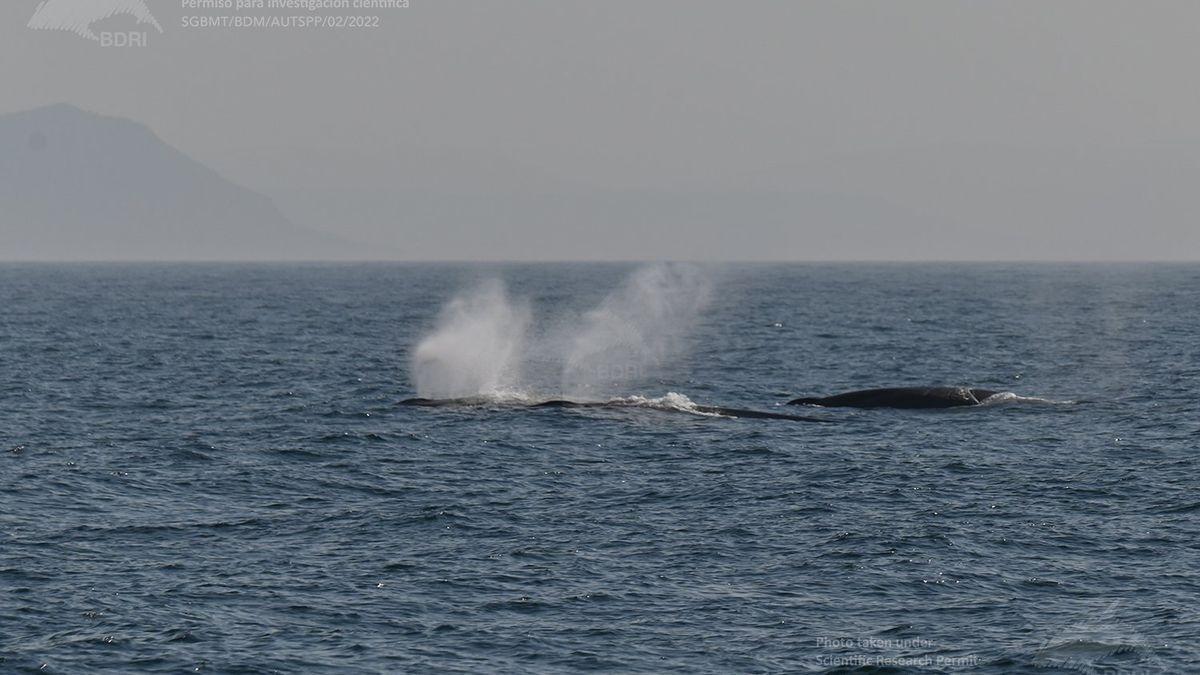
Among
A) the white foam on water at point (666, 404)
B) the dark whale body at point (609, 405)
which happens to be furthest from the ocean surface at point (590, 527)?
the dark whale body at point (609, 405)

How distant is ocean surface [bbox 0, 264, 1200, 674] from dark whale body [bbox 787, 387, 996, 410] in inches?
70.3

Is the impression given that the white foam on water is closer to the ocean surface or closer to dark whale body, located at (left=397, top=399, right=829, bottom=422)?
dark whale body, located at (left=397, top=399, right=829, bottom=422)

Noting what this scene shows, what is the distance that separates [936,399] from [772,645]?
36067mm

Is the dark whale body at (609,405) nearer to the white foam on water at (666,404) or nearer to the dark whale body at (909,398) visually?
the white foam on water at (666,404)

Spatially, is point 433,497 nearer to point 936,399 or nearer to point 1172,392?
point 936,399

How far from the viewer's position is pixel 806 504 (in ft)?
146

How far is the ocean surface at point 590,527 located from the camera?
103 ft

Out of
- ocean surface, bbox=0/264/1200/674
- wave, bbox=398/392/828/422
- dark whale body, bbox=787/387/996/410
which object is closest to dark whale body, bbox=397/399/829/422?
wave, bbox=398/392/828/422

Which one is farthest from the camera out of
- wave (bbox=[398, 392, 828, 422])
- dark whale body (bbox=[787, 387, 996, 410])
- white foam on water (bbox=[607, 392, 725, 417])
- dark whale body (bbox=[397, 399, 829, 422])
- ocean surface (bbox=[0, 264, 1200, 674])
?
dark whale body (bbox=[787, 387, 996, 410])

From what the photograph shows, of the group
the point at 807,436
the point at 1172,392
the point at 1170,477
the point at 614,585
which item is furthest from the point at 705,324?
the point at 614,585

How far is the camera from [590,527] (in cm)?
4159

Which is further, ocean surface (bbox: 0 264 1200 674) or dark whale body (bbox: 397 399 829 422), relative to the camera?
dark whale body (bbox: 397 399 829 422)

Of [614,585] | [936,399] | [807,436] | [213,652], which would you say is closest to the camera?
[213,652]

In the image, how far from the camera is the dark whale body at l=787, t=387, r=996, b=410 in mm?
65250
